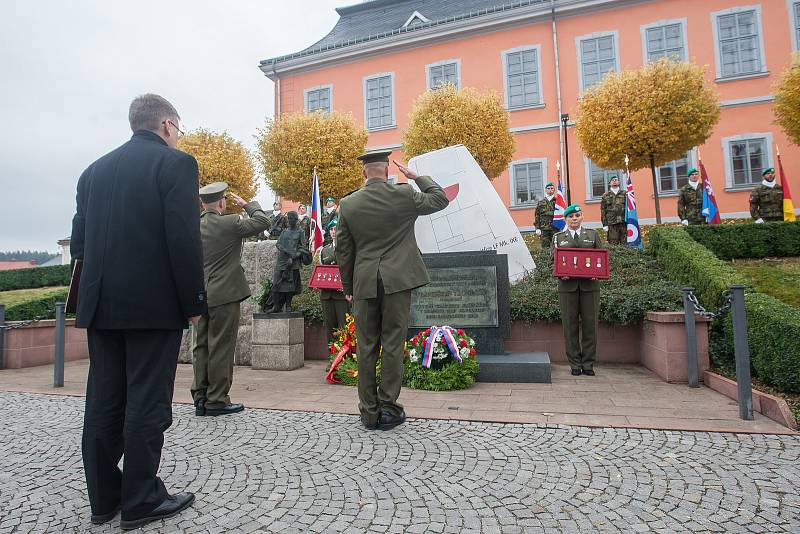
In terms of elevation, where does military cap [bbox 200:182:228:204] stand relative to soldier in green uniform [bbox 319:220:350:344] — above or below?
above

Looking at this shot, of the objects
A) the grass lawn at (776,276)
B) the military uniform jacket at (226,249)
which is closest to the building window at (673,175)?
the grass lawn at (776,276)

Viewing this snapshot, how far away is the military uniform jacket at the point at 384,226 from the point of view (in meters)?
4.17

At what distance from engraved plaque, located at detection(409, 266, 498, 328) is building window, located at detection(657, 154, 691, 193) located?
16.6 m

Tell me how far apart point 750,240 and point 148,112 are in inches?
431


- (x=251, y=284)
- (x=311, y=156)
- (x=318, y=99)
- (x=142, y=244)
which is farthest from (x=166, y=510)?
(x=318, y=99)

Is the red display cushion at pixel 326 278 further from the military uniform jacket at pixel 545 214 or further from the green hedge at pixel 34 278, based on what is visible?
the green hedge at pixel 34 278

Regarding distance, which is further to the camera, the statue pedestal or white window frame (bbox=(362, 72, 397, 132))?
white window frame (bbox=(362, 72, 397, 132))

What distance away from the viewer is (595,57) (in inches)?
828

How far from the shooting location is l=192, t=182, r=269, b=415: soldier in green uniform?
15.1 feet

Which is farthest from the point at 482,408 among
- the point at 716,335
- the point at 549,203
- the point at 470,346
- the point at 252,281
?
the point at 549,203

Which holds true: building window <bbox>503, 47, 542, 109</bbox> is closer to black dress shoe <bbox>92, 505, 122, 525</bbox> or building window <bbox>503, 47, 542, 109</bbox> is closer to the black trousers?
the black trousers

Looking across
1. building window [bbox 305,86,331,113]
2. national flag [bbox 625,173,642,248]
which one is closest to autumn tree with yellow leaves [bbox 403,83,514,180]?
national flag [bbox 625,173,642,248]

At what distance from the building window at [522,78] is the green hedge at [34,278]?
19.7 meters

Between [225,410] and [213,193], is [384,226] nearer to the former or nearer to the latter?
[213,193]
